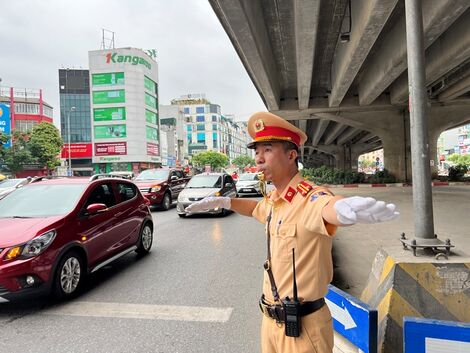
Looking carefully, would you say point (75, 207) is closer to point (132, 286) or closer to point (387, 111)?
point (132, 286)

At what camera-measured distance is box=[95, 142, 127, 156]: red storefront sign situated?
6850 cm

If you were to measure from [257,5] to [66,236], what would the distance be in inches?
316

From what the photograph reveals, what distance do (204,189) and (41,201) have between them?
768cm

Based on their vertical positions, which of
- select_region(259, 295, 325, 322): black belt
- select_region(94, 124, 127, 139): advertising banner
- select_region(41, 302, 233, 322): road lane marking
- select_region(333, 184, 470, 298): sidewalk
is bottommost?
select_region(41, 302, 233, 322): road lane marking

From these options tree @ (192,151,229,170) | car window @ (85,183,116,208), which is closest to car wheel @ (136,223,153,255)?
car window @ (85,183,116,208)

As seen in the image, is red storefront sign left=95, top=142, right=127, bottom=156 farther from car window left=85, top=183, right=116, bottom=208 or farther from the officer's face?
the officer's face

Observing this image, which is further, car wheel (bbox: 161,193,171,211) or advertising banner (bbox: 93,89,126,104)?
advertising banner (bbox: 93,89,126,104)

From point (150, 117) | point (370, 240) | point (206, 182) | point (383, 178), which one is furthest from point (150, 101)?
point (370, 240)

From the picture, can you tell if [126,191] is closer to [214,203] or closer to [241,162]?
[214,203]

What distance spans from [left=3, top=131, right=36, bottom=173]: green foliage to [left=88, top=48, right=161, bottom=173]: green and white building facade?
1959 cm

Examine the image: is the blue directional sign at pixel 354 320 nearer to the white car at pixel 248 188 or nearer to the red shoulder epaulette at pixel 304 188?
the red shoulder epaulette at pixel 304 188

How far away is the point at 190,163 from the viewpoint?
10544cm

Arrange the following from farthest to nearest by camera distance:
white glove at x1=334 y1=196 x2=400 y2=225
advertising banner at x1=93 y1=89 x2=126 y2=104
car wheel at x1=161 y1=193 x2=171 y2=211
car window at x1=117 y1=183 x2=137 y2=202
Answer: advertising banner at x1=93 y1=89 x2=126 y2=104 → car wheel at x1=161 y1=193 x2=171 y2=211 → car window at x1=117 y1=183 x2=137 y2=202 → white glove at x1=334 y1=196 x2=400 y2=225

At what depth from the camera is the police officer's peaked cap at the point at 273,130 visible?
6.07ft
